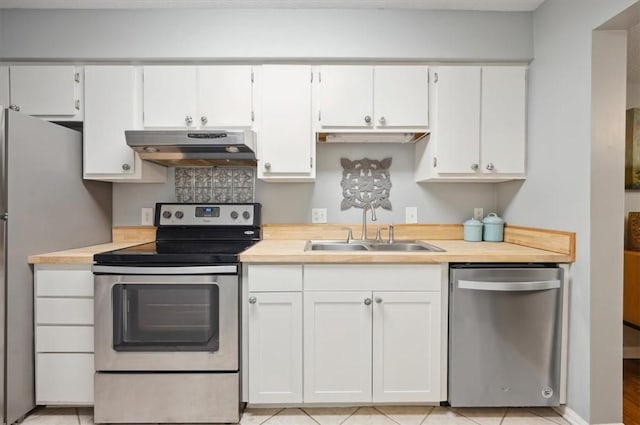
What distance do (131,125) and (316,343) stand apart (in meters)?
1.70

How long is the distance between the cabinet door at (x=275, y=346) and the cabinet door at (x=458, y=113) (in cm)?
131

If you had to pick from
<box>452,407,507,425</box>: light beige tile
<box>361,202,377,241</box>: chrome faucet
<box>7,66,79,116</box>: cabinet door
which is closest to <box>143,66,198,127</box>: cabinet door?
<box>7,66,79,116</box>: cabinet door

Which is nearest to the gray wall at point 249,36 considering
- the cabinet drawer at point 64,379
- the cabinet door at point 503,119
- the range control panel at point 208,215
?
the cabinet door at point 503,119

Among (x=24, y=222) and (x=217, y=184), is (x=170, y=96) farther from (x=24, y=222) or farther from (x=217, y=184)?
(x=24, y=222)

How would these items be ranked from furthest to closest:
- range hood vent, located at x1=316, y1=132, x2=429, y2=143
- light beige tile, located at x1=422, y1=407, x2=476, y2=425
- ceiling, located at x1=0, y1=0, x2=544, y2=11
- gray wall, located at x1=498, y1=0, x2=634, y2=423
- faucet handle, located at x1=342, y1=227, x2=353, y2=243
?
faucet handle, located at x1=342, y1=227, x2=353, y2=243
range hood vent, located at x1=316, y1=132, x2=429, y2=143
ceiling, located at x1=0, y1=0, x2=544, y2=11
light beige tile, located at x1=422, y1=407, x2=476, y2=425
gray wall, located at x1=498, y1=0, x2=634, y2=423

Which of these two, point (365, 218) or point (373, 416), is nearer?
point (373, 416)

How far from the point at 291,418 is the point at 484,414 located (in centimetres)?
102

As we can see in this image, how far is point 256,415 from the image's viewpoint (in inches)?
71.6

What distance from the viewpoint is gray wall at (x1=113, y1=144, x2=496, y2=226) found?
246cm

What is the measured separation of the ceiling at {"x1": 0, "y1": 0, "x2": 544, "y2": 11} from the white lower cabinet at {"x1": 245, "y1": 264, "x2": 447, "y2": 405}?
1.56m

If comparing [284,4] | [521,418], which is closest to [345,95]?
[284,4]

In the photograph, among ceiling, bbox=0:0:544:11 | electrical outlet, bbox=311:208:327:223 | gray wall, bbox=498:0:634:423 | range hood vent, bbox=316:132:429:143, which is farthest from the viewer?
electrical outlet, bbox=311:208:327:223

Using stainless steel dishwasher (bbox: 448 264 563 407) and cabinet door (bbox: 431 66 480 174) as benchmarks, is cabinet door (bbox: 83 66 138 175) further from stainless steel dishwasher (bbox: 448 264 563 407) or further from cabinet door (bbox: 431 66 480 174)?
stainless steel dishwasher (bbox: 448 264 563 407)

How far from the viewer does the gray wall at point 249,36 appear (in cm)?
210
